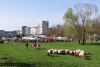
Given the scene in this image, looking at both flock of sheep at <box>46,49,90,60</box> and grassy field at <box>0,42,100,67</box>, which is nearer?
grassy field at <box>0,42,100,67</box>

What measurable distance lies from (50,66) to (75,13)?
36.0m

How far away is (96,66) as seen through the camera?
1149cm

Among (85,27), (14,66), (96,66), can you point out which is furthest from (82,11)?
(14,66)

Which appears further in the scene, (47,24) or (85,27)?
(47,24)

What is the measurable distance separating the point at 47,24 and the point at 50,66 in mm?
151001

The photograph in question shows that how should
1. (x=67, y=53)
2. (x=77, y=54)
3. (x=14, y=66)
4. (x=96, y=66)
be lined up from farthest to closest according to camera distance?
(x=67, y=53) < (x=77, y=54) < (x=96, y=66) < (x=14, y=66)

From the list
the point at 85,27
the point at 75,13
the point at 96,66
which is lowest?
the point at 96,66

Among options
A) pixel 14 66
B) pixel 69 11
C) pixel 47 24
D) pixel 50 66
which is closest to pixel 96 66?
pixel 50 66

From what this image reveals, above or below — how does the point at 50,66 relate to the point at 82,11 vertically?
below

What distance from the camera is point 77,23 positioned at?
43406 millimetres

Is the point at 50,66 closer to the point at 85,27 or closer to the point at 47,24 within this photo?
the point at 85,27

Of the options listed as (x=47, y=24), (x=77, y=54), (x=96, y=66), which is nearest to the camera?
(x=96, y=66)

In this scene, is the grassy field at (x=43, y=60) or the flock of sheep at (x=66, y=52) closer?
the grassy field at (x=43, y=60)

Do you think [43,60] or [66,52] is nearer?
[43,60]
